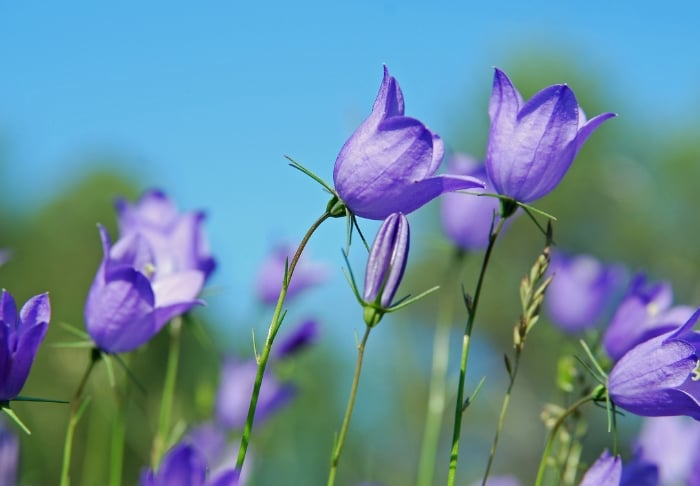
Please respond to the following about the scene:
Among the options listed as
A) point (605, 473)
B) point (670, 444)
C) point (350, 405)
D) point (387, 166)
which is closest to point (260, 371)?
point (350, 405)

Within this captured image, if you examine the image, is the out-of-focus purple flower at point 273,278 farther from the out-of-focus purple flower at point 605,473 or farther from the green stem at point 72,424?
the out-of-focus purple flower at point 605,473

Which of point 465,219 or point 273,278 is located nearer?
point 465,219

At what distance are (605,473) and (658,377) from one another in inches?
5.4

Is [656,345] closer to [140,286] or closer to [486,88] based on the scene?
[140,286]

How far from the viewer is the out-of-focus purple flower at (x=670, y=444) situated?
2.00 meters

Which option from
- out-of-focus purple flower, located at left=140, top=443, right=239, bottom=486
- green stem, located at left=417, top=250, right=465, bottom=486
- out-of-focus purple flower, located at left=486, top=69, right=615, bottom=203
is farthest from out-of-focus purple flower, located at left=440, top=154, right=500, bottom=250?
out-of-focus purple flower, located at left=140, top=443, right=239, bottom=486

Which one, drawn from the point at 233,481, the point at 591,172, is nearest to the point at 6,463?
the point at 233,481

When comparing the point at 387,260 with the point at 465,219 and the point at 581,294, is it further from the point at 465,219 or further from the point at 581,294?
the point at 581,294

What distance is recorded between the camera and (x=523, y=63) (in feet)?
68.3

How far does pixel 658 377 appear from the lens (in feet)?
4.00

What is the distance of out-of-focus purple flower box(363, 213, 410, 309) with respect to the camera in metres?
1.17

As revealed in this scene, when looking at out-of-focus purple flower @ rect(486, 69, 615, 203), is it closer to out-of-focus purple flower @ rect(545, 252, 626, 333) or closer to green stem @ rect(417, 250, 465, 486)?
green stem @ rect(417, 250, 465, 486)

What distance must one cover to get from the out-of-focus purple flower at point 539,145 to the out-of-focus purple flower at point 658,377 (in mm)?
233

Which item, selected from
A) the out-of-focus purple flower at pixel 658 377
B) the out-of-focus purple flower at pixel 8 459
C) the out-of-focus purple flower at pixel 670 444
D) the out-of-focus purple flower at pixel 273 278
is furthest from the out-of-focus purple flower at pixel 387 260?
the out-of-focus purple flower at pixel 273 278
